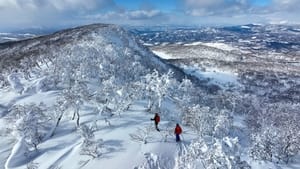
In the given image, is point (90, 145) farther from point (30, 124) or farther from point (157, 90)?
point (157, 90)

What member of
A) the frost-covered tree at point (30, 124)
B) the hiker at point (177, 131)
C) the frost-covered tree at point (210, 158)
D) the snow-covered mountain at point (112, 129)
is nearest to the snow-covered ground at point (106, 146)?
the snow-covered mountain at point (112, 129)

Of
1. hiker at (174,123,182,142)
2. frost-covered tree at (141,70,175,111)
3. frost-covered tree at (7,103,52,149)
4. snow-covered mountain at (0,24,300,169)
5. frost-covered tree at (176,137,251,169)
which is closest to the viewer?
frost-covered tree at (176,137,251,169)

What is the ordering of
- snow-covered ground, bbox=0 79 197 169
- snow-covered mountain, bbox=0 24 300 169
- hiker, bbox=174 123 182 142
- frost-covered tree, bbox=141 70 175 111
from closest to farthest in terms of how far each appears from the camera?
snow-covered mountain, bbox=0 24 300 169
snow-covered ground, bbox=0 79 197 169
hiker, bbox=174 123 182 142
frost-covered tree, bbox=141 70 175 111

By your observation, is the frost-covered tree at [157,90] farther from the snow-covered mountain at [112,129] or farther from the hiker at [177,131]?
the hiker at [177,131]

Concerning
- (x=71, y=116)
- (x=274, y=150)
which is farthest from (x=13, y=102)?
(x=274, y=150)

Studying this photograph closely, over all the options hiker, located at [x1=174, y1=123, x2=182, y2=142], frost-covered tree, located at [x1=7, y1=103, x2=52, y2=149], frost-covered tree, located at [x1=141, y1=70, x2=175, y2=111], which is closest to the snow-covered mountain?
frost-covered tree, located at [x1=7, y1=103, x2=52, y2=149]

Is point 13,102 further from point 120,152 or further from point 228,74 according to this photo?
point 228,74

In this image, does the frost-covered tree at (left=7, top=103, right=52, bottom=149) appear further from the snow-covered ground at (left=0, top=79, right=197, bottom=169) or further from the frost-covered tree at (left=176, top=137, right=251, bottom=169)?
the frost-covered tree at (left=176, top=137, right=251, bottom=169)

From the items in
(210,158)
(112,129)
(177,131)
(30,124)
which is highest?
(210,158)

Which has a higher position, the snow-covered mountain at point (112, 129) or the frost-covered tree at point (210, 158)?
the frost-covered tree at point (210, 158)

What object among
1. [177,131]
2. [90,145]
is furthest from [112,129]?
[177,131]

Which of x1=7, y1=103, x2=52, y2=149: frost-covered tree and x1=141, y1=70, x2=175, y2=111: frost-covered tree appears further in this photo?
x1=141, y1=70, x2=175, y2=111: frost-covered tree
